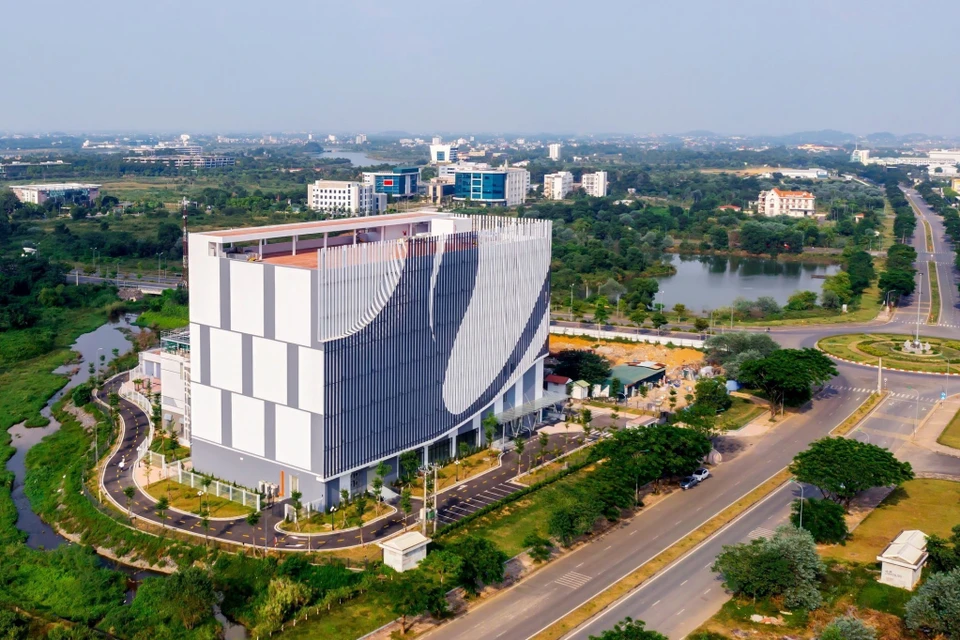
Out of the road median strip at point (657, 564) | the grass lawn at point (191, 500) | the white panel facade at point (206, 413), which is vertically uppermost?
the white panel facade at point (206, 413)

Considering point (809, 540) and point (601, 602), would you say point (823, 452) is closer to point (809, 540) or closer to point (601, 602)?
point (809, 540)

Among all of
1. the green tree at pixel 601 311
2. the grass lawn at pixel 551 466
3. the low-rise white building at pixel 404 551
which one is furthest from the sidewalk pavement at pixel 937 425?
the low-rise white building at pixel 404 551

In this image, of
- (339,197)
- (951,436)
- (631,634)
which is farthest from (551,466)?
(339,197)

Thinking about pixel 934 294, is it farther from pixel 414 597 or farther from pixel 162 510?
pixel 162 510

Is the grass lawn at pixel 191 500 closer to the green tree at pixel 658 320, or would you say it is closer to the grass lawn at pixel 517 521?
the grass lawn at pixel 517 521

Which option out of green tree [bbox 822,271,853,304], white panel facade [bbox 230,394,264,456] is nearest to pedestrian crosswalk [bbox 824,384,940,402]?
green tree [bbox 822,271,853,304]

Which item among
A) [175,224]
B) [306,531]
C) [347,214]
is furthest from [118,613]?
[347,214]

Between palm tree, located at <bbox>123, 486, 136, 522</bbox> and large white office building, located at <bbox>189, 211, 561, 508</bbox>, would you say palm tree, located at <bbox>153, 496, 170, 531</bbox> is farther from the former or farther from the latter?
large white office building, located at <bbox>189, 211, 561, 508</bbox>
